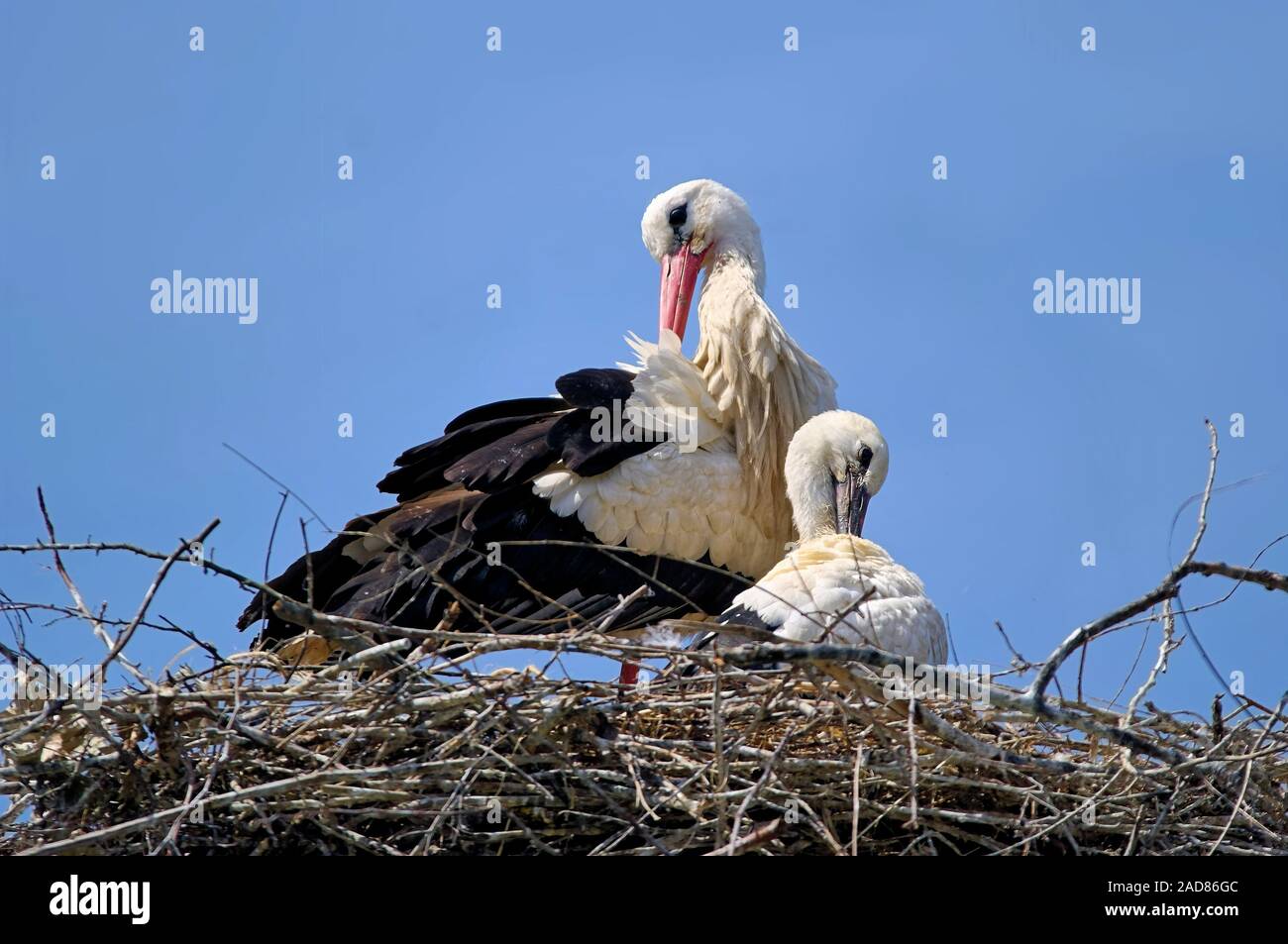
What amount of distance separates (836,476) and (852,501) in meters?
0.10

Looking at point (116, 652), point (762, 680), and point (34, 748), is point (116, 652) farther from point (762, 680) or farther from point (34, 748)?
point (762, 680)

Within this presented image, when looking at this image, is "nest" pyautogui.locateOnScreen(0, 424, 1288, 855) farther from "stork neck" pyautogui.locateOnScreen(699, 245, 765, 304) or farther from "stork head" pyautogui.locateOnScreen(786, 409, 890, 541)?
"stork neck" pyautogui.locateOnScreen(699, 245, 765, 304)

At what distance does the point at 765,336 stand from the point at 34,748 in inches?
129

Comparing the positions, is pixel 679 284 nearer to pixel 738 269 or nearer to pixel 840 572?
pixel 738 269

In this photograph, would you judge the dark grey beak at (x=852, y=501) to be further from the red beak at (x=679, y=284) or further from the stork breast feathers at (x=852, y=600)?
the red beak at (x=679, y=284)

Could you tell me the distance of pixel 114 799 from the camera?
11.8 feet

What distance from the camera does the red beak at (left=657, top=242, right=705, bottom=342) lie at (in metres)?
6.70

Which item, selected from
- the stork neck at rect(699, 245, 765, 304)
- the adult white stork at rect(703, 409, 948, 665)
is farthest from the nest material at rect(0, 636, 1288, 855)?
the stork neck at rect(699, 245, 765, 304)

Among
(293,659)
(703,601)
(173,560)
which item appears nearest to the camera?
(173,560)

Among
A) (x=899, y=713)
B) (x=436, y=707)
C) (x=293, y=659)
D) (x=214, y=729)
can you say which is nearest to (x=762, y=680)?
(x=899, y=713)
